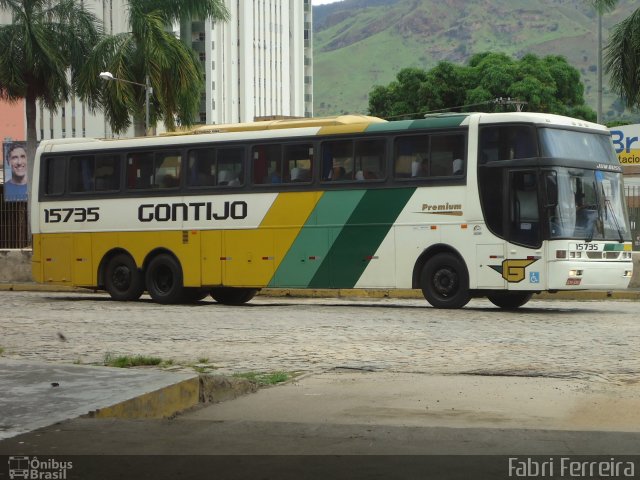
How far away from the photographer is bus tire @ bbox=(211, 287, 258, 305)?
25.2m

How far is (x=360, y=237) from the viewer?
21.9 m

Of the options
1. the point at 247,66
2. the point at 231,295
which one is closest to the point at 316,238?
the point at 231,295

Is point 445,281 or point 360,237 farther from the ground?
point 360,237

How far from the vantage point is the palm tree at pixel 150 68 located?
37.3 metres

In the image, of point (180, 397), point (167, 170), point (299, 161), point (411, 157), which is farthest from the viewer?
point (167, 170)

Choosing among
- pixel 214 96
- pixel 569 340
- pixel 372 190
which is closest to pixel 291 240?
pixel 372 190

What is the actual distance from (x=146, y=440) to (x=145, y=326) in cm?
982

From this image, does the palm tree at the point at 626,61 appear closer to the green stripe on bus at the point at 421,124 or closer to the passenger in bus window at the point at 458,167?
the green stripe on bus at the point at 421,124

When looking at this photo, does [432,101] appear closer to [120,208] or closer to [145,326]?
[120,208]

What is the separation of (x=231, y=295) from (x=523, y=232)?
7.42m

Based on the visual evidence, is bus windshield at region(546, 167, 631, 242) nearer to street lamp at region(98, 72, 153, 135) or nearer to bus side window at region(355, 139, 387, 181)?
bus side window at region(355, 139, 387, 181)

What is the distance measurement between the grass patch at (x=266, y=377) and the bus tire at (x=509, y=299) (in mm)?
10915

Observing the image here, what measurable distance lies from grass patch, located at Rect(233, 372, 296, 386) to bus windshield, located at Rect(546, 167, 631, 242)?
975cm

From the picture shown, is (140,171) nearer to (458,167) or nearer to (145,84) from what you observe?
(458,167)
